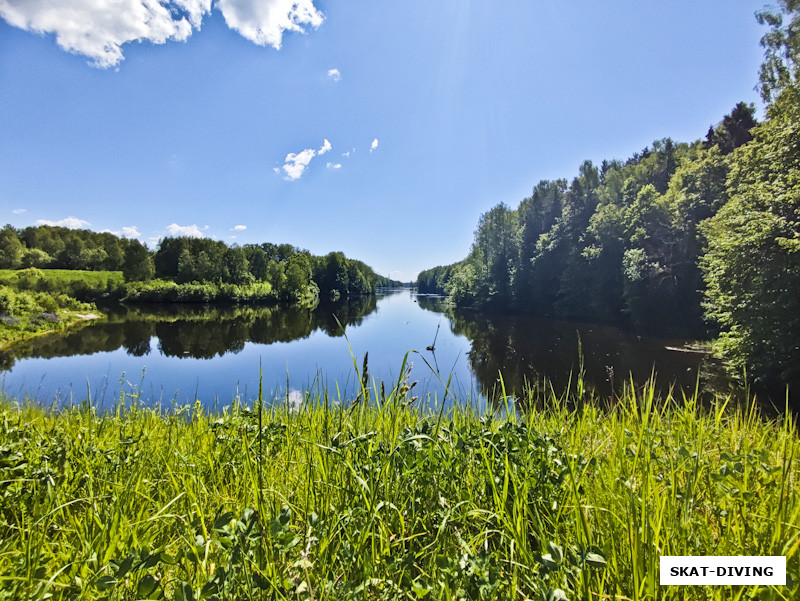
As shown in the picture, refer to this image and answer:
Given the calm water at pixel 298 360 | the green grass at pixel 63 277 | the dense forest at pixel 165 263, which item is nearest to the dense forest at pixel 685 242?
the calm water at pixel 298 360

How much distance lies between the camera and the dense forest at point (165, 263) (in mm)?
55594

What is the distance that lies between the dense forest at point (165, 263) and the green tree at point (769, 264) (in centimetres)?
6281

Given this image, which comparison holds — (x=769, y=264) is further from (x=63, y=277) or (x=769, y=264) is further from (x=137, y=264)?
(x=137, y=264)

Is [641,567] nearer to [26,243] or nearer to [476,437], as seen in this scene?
[476,437]

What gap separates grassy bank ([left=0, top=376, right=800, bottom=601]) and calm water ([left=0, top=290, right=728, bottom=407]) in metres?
5.92

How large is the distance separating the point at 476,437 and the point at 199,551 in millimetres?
1249

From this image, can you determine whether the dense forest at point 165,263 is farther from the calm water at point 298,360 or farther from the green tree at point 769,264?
the green tree at point 769,264

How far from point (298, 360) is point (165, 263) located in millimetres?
62873

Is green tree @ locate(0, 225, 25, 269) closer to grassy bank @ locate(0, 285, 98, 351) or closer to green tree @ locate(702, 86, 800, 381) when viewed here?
grassy bank @ locate(0, 285, 98, 351)

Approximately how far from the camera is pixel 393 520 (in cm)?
137

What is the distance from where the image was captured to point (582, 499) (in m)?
1.39

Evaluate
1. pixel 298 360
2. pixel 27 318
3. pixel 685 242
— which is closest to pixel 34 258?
pixel 27 318

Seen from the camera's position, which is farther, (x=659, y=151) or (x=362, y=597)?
(x=659, y=151)

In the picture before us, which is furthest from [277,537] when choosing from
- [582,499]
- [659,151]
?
[659,151]
